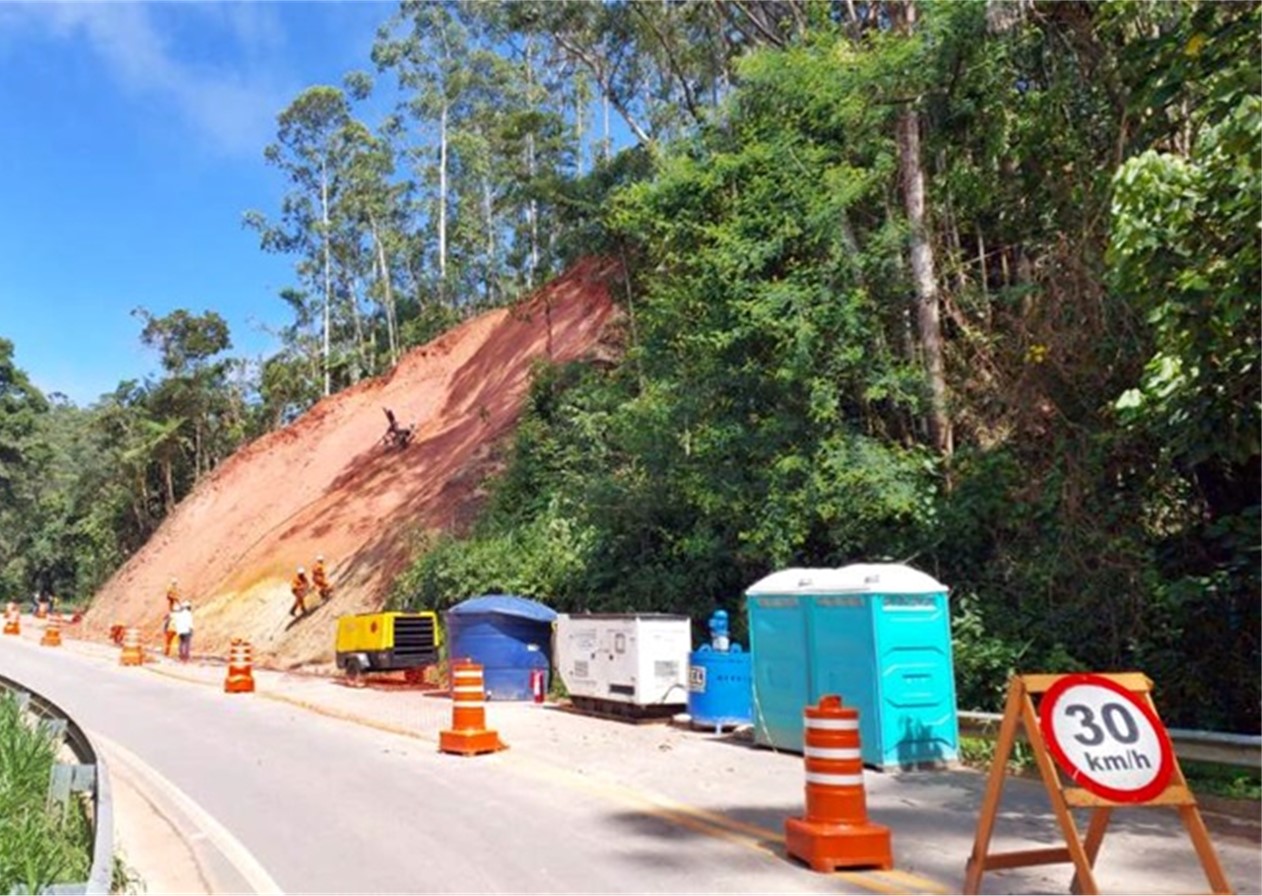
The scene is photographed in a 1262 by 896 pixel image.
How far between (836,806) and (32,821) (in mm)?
5378

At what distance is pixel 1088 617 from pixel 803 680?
10.7ft

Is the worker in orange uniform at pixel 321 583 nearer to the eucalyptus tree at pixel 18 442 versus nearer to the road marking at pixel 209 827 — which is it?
the road marking at pixel 209 827

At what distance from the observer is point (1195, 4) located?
9.55 meters

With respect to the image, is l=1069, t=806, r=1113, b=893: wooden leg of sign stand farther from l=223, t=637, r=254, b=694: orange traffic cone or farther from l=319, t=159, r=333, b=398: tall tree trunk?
l=319, t=159, r=333, b=398: tall tree trunk

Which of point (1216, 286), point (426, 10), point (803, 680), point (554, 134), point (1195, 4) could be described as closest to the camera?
point (1216, 286)

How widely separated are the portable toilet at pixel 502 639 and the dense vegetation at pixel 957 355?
2.04 metres

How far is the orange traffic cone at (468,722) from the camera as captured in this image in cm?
1134

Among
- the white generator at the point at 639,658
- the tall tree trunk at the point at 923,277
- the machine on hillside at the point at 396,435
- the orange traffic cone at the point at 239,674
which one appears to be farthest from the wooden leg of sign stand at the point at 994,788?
the machine on hillside at the point at 396,435

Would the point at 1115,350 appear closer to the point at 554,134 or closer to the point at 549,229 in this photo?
the point at 549,229

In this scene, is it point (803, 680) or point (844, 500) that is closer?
point (803, 680)

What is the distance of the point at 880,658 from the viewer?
392 inches

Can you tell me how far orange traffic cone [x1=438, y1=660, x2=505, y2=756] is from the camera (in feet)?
37.2

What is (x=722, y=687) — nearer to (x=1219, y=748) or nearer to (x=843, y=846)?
(x=1219, y=748)

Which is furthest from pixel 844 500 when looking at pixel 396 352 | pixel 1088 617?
pixel 396 352
